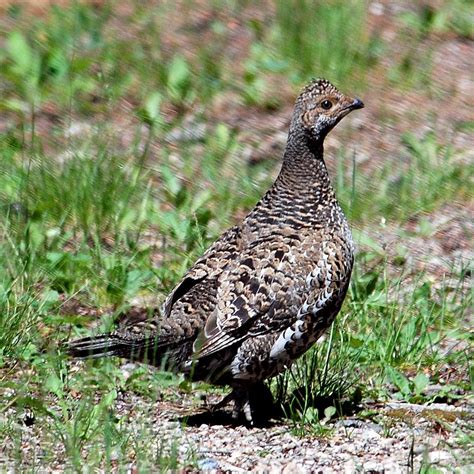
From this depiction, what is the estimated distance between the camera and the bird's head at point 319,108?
641 centimetres

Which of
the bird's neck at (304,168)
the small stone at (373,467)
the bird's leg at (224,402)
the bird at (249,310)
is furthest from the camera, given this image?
the bird's neck at (304,168)

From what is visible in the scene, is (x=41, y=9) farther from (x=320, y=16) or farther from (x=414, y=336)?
(x=414, y=336)

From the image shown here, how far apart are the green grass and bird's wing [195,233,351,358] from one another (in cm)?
32

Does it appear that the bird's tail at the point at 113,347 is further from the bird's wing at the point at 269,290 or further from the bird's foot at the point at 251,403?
the bird's foot at the point at 251,403

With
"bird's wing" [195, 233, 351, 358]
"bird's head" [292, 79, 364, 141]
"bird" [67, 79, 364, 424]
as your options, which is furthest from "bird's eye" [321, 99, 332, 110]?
"bird's wing" [195, 233, 351, 358]

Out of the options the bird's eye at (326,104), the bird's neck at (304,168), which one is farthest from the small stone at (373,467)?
the bird's eye at (326,104)

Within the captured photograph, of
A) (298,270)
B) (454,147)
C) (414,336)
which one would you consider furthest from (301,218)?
(454,147)

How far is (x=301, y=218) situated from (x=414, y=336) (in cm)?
98

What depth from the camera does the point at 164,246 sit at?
284 inches

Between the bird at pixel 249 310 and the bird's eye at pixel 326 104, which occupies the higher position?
the bird's eye at pixel 326 104

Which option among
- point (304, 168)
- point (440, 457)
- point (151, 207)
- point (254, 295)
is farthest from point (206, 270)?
point (151, 207)

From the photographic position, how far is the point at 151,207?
26.0 ft

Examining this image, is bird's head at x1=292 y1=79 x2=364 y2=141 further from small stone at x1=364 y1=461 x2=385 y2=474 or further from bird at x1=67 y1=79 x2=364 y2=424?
small stone at x1=364 y1=461 x2=385 y2=474

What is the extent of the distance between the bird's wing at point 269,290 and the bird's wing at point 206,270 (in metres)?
0.06
